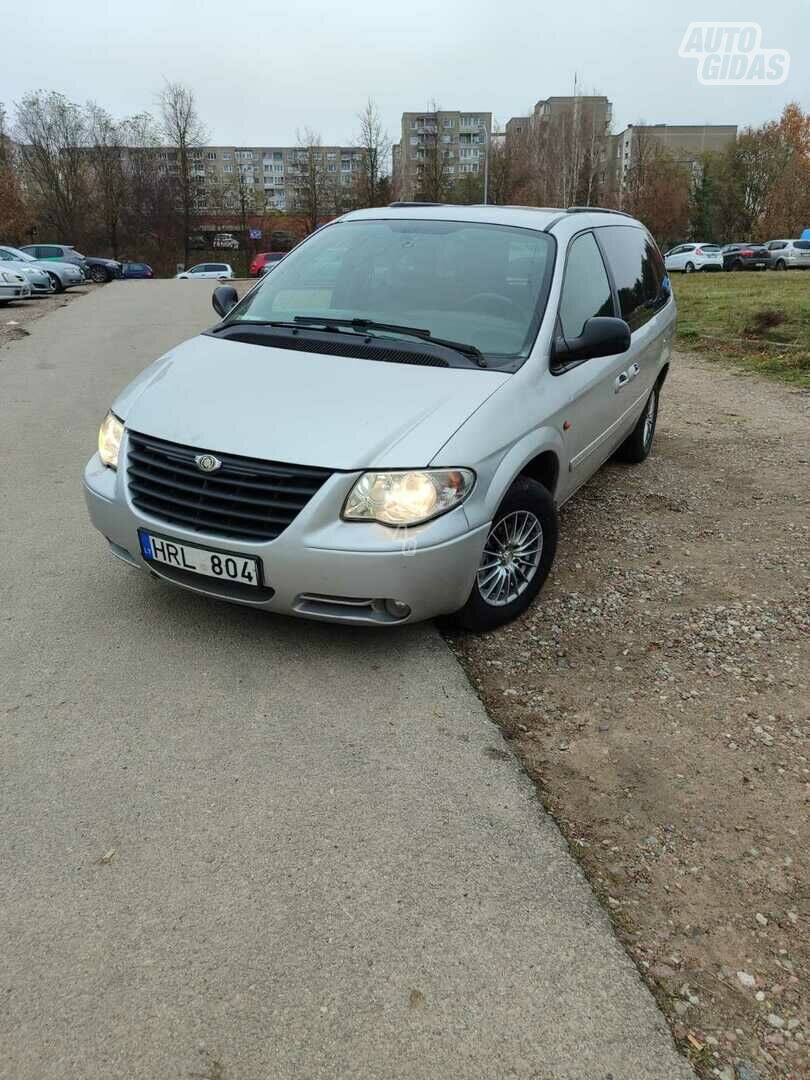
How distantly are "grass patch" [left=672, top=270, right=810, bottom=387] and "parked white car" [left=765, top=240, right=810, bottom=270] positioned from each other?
20.8 m

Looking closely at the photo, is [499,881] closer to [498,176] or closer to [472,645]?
[472,645]

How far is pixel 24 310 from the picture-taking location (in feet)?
61.2

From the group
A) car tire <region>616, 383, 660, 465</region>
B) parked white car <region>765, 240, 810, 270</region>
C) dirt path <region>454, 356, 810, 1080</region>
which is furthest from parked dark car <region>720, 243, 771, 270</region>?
dirt path <region>454, 356, 810, 1080</region>

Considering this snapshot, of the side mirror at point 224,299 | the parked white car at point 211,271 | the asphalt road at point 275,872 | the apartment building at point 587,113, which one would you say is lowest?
the asphalt road at point 275,872

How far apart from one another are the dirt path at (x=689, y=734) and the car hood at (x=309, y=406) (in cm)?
107

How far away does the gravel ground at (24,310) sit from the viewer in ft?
47.0

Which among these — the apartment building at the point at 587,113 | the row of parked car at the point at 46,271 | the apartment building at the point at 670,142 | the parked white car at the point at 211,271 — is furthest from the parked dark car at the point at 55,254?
the apartment building at the point at 670,142

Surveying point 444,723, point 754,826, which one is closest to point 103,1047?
point 444,723

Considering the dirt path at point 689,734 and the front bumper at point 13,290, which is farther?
the front bumper at point 13,290

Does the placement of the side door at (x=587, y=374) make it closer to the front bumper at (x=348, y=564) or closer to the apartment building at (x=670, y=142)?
the front bumper at (x=348, y=564)

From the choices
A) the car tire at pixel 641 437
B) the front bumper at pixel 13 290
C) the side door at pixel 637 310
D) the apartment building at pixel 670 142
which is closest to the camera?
the side door at pixel 637 310

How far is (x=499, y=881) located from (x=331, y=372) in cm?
220

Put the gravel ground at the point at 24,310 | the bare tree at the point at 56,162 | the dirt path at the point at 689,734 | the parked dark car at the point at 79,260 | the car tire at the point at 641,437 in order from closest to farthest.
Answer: the dirt path at the point at 689,734
the car tire at the point at 641,437
the gravel ground at the point at 24,310
the parked dark car at the point at 79,260
the bare tree at the point at 56,162

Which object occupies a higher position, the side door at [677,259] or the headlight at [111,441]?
the side door at [677,259]
